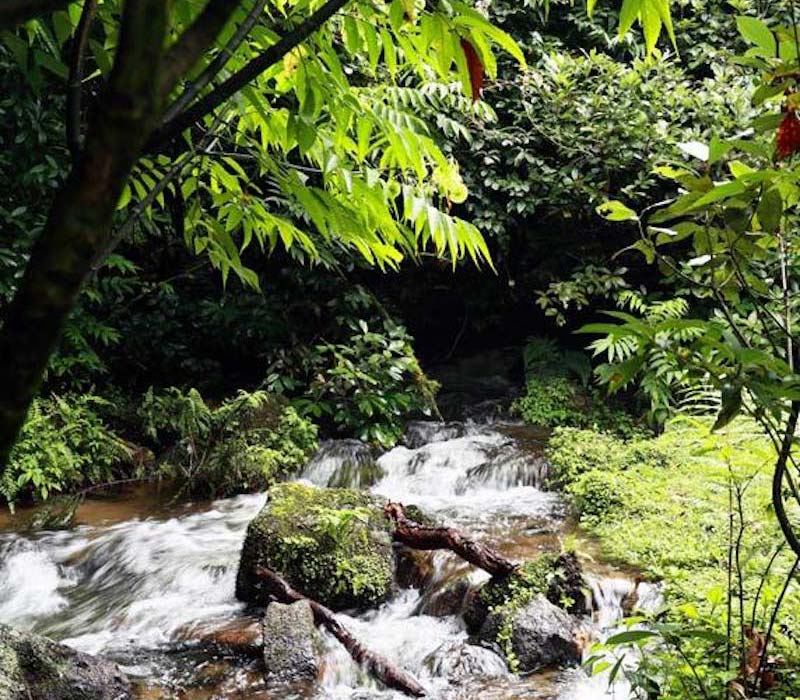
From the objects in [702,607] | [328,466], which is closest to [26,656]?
[702,607]

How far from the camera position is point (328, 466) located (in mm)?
7656

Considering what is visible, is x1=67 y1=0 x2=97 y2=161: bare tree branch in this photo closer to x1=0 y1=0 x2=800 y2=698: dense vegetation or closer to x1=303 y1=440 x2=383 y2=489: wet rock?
x1=0 y1=0 x2=800 y2=698: dense vegetation

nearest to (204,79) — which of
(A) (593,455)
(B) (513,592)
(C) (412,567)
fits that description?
(B) (513,592)

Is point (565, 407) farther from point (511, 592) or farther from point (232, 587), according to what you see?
point (232, 587)

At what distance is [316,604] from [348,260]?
19.6ft

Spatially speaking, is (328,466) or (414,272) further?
(414,272)

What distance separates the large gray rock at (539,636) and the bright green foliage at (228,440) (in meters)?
3.89

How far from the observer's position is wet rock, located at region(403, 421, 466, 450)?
8484mm

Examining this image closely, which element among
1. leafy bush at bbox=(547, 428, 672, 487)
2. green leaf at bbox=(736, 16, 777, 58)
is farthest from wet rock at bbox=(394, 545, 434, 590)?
green leaf at bbox=(736, 16, 777, 58)

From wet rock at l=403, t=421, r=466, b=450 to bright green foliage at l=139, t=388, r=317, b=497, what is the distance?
1300 mm

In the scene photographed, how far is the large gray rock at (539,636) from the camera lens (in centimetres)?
370

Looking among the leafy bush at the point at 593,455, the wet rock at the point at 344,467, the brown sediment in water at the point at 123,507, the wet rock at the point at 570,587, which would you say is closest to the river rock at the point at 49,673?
the wet rock at the point at 570,587

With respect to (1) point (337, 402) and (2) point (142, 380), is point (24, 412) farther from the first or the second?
(2) point (142, 380)

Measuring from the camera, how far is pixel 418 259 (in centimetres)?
208
